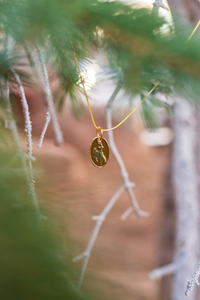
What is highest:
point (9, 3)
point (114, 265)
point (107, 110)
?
point (9, 3)

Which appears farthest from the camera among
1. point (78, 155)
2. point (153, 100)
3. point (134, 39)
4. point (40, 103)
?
point (78, 155)

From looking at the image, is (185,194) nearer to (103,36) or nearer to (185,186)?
(185,186)

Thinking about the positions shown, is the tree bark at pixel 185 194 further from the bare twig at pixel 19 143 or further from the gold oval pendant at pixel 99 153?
the bare twig at pixel 19 143

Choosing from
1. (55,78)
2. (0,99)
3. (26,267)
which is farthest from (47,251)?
(55,78)

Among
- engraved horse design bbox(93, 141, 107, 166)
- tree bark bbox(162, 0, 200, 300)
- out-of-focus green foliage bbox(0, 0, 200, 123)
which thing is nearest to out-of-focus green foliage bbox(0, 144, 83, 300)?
out-of-focus green foliage bbox(0, 0, 200, 123)

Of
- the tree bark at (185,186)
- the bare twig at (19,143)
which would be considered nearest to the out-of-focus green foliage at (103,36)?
the bare twig at (19,143)

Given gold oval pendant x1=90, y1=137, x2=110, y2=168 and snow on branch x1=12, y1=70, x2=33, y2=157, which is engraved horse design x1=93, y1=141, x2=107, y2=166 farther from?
snow on branch x1=12, y1=70, x2=33, y2=157

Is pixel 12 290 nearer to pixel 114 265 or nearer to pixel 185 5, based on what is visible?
pixel 114 265
